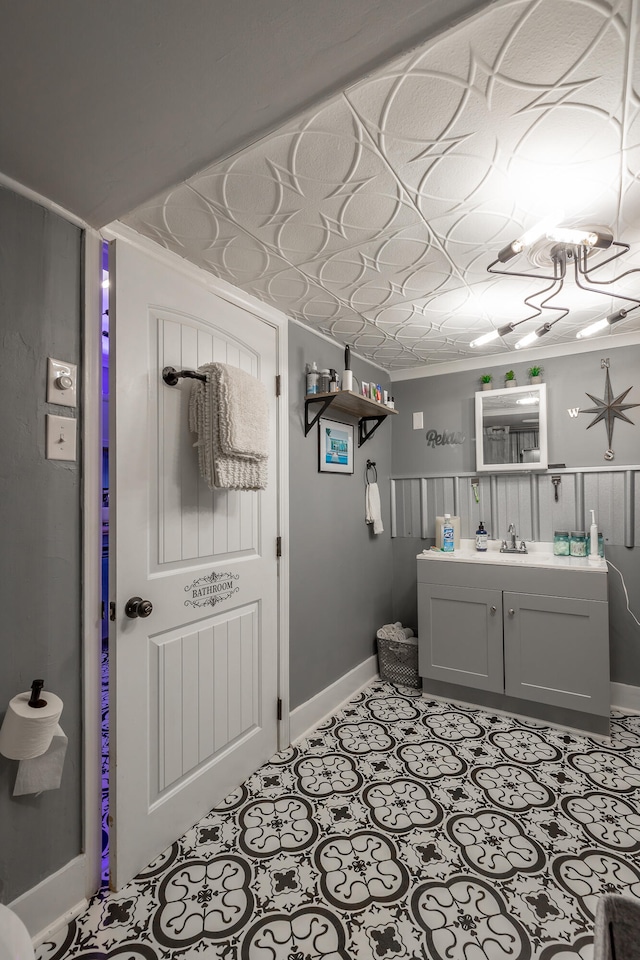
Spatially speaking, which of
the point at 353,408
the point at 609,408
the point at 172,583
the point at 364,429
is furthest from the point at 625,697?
the point at 172,583

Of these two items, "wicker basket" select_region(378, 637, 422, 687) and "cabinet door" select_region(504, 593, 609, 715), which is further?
"wicker basket" select_region(378, 637, 422, 687)

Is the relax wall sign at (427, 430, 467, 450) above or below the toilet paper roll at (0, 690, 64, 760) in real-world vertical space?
above

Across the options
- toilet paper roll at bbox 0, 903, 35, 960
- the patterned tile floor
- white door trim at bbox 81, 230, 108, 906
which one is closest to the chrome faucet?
the patterned tile floor

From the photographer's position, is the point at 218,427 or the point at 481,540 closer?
the point at 218,427

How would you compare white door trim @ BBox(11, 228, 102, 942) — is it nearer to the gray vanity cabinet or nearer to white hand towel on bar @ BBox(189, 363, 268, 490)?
white hand towel on bar @ BBox(189, 363, 268, 490)

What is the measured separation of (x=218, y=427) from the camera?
167 centimetres

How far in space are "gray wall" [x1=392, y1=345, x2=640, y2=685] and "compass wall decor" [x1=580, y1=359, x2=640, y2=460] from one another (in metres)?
0.02

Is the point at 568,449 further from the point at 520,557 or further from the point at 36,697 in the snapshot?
the point at 36,697

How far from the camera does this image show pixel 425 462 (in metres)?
3.39

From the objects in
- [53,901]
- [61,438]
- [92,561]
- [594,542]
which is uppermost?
[61,438]

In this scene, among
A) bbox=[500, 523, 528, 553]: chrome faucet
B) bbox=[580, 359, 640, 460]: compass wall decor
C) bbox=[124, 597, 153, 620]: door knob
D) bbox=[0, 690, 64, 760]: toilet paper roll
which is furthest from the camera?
bbox=[500, 523, 528, 553]: chrome faucet

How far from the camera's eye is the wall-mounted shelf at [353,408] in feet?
7.92

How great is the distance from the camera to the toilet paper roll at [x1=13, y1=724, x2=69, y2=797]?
4.00 ft

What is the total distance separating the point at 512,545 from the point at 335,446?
137 centimetres
